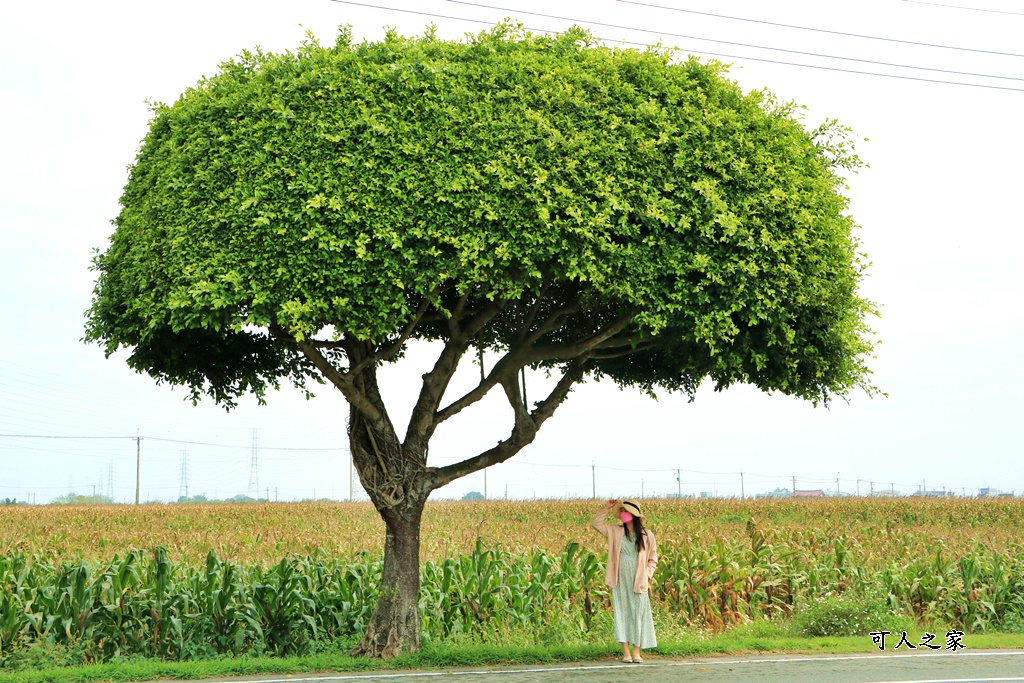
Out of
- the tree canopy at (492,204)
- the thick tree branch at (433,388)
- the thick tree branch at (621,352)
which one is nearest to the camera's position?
Answer: the tree canopy at (492,204)

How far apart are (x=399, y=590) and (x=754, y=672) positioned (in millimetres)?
4500

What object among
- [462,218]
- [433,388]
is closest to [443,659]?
[433,388]

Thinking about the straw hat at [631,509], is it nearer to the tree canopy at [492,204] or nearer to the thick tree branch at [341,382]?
the tree canopy at [492,204]

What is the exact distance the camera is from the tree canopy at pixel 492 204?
9.92 meters

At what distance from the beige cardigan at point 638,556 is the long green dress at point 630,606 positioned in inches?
2.9

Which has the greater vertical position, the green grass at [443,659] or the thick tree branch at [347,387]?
the thick tree branch at [347,387]

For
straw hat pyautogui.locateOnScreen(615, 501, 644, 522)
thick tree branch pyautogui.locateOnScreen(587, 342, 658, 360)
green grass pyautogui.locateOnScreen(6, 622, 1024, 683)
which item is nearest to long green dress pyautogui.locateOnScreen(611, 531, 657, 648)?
straw hat pyautogui.locateOnScreen(615, 501, 644, 522)

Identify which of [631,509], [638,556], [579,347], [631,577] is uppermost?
[579,347]

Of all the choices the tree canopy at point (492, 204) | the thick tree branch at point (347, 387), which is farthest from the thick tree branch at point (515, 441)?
the tree canopy at point (492, 204)

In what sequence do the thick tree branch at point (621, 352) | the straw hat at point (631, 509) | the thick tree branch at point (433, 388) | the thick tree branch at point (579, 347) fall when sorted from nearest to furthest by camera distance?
1. the straw hat at point (631, 509)
2. the thick tree branch at point (579, 347)
3. the thick tree branch at point (433, 388)
4. the thick tree branch at point (621, 352)

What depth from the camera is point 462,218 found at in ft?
32.6

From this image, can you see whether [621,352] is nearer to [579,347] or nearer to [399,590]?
[579,347]

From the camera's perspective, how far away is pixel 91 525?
3078 cm

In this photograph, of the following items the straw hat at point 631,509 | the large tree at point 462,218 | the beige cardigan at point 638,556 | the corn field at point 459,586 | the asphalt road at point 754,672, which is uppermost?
the large tree at point 462,218
